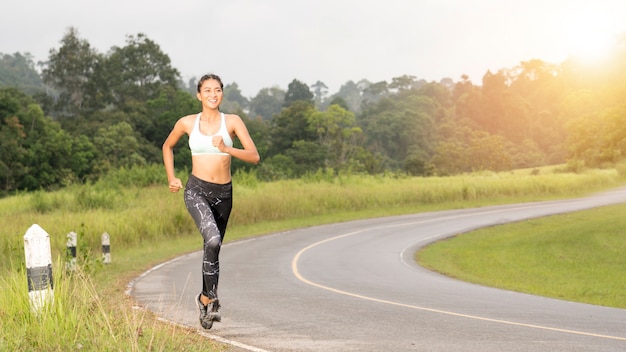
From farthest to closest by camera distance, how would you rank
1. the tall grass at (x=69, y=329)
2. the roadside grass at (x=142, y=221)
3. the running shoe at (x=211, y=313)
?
the running shoe at (x=211, y=313), the roadside grass at (x=142, y=221), the tall grass at (x=69, y=329)

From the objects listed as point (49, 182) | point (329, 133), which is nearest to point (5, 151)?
point (49, 182)

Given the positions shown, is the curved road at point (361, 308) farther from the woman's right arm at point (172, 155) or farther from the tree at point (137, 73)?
the tree at point (137, 73)

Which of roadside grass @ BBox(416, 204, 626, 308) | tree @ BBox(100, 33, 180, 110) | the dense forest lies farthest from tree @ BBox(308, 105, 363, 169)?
roadside grass @ BBox(416, 204, 626, 308)

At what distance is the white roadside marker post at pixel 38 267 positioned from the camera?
7164 millimetres

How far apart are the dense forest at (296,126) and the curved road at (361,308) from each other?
70.3ft

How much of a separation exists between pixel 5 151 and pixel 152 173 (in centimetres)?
2336

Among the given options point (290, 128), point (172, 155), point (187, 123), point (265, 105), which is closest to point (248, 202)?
point (172, 155)

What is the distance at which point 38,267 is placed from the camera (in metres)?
7.32

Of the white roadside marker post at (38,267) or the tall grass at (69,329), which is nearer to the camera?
the tall grass at (69,329)

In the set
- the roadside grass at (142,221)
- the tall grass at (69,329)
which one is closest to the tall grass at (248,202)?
the roadside grass at (142,221)

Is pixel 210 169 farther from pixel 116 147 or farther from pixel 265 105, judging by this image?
pixel 265 105

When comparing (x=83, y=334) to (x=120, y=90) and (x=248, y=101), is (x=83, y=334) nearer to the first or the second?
(x=120, y=90)

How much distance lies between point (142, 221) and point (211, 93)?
70.5ft

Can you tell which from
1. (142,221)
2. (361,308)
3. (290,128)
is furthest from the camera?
(290,128)
